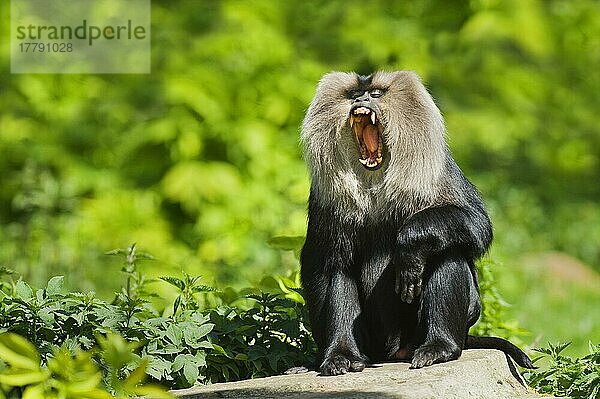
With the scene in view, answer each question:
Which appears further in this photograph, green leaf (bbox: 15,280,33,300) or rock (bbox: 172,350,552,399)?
green leaf (bbox: 15,280,33,300)

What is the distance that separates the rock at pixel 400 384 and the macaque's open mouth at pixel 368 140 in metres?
0.98

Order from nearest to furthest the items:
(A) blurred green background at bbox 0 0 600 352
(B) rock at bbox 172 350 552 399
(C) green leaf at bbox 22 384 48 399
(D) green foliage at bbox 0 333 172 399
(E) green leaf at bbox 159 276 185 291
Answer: (D) green foliage at bbox 0 333 172 399 → (C) green leaf at bbox 22 384 48 399 → (B) rock at bbox 172 350 552 399 → (E) green leaf at bbox 159 276 185 291 → (A) blurred green background at bbox 0 0 600 352

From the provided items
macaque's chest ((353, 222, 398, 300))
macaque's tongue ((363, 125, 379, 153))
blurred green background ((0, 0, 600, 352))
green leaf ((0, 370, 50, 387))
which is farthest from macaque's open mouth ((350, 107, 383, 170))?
blurred green background ((0, 0, 600, 352))

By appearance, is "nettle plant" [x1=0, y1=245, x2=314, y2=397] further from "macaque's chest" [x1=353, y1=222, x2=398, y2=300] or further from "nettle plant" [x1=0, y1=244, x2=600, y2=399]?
"macaque's chest" [x1=353, y1=222, x2=398, y2=300]

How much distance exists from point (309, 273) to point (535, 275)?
6.23m

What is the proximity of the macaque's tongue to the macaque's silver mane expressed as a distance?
49 millimetres

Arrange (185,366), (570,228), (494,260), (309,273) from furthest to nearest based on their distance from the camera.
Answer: (570,228)
(494,260)
(309,273)
(185,366)

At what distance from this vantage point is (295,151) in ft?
32.9

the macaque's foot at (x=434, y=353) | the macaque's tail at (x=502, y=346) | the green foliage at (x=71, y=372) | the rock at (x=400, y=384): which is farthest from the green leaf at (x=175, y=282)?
the green foliage at (x=71, y=372)

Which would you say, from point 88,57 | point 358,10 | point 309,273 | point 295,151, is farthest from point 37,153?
point 309,273

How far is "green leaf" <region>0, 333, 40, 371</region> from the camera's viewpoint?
8.19 feet

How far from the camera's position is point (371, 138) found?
4.88 meters

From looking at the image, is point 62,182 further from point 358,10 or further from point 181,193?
→ point 358,10

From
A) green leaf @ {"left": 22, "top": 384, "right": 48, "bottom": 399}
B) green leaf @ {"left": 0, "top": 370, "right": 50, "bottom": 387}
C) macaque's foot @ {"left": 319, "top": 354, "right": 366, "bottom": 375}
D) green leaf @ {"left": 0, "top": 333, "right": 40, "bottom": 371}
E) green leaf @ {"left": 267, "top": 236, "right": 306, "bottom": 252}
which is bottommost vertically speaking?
macaque's foot @ {"left": 319, "top": 354, "right": 366, "bottom": 375}
